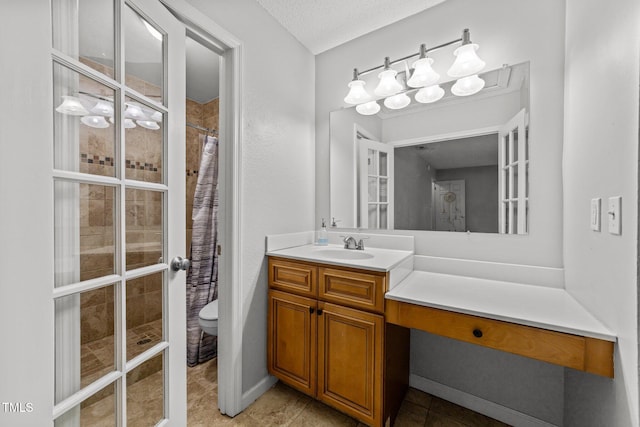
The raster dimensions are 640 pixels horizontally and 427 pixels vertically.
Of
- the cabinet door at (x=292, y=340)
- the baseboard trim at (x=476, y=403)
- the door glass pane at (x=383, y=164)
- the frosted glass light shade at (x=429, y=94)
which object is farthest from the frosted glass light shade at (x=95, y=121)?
the baseboard trim at (x=476, y=403)

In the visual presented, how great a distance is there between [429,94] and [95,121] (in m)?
1.72

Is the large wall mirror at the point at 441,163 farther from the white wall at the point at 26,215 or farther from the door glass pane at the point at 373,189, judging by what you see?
the white wall at the point at 26,215

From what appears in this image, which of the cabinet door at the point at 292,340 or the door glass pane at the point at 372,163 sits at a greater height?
the door glass pane at the point at 372,163

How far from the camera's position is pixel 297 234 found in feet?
6.49

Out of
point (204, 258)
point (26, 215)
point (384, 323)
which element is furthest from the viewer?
point (204, 258)

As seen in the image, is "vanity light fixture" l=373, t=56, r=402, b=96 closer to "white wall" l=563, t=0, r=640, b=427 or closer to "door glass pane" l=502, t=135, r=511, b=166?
"door glass pane" l=502, t=135, r=511, b=166

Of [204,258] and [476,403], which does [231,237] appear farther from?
[476,403]

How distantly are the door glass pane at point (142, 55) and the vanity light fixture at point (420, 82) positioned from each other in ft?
4.19

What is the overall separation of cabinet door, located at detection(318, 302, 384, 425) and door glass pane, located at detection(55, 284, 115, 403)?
3.11 feet

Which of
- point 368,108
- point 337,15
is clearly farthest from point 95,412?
point 337,15

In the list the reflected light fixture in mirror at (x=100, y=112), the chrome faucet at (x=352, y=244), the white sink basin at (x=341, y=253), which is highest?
the reflected light fixture in mirror at (x=100, y=112)

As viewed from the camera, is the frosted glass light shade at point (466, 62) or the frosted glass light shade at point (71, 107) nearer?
the frosted glass light shade at point (71, 107)

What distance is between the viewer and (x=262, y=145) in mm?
1692

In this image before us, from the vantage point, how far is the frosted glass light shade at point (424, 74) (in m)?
1.63
